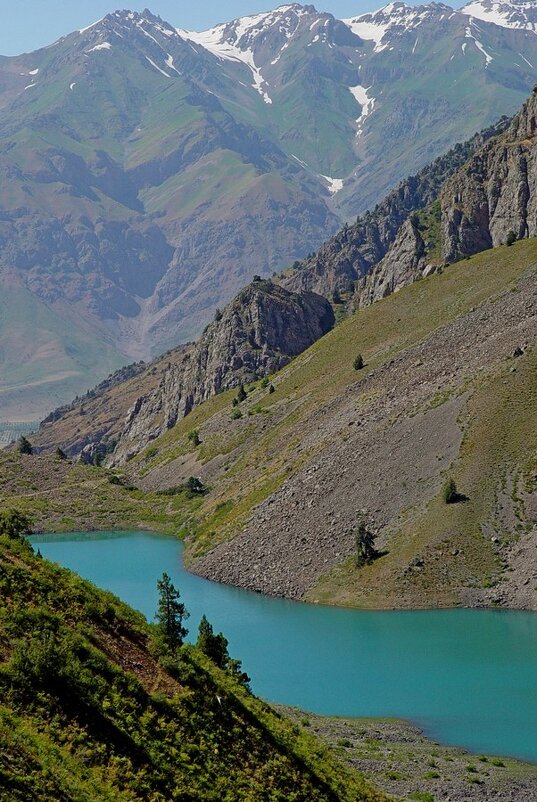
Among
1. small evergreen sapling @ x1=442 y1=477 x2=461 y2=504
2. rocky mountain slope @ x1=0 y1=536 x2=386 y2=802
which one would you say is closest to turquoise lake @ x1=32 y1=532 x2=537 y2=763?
small evergreen sapling @ x1=442 y1=477 x2=461 y2=504

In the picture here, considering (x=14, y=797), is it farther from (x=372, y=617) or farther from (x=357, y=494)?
(x=357, y=494)

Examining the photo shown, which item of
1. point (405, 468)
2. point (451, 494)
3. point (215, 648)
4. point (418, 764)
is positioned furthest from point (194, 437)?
point (418, 764)

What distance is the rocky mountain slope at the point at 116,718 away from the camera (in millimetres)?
30625

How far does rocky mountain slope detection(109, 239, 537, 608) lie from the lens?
9469 cm

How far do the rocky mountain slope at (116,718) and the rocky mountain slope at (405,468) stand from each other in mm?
48416

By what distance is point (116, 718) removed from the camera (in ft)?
116

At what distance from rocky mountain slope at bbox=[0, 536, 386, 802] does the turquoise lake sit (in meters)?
23.2

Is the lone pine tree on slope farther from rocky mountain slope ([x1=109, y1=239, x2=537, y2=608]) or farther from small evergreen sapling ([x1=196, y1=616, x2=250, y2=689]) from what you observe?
rocky mountain slope ([x1=109, y1=239, x2=537, y2=608])

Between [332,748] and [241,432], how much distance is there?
107m

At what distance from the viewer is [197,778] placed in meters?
35.8

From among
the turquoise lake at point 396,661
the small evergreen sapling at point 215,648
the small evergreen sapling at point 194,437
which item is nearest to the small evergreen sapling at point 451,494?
the turquoise lake at point 396,661

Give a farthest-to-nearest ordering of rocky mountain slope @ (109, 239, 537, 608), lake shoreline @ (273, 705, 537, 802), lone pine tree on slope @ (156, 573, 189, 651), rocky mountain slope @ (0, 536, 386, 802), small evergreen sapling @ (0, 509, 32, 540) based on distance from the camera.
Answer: rocky mountain slope @ (109, 239, 537, 608), lake shoreline @ (273, 705, 537, 802), small evergreen sapling @ (0, 509, 32, 540), lone pine tree on slope @ (156, 573, 189, 651), rocky mountain slope @ (0, 536, 386, 802)

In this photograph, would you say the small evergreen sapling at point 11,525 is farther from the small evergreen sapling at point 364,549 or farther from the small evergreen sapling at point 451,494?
the small evergreen sapling at point 451,494

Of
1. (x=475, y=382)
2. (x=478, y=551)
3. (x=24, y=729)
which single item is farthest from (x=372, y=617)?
(x=24, y=729)
